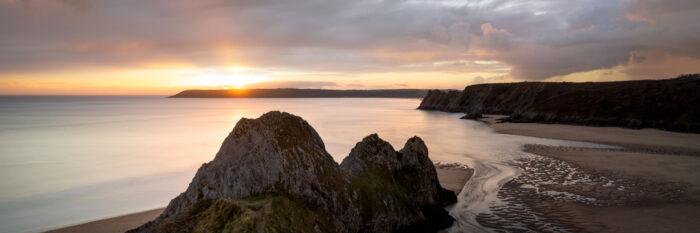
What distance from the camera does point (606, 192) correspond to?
1420 cm

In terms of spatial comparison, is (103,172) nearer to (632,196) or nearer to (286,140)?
(286,140)

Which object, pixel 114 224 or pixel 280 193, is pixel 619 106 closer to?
pixel 280 193

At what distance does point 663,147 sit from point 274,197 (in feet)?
101

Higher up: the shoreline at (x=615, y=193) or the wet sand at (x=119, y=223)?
the shoreline at (x=615, y=193)

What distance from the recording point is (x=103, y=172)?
22500 mm

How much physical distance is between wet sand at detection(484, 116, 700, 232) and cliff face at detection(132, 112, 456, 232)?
13.7 ft

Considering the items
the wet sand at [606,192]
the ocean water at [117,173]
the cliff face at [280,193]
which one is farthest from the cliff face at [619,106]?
the cliff face at [280,193]

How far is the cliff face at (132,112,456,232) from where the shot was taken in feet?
20.9

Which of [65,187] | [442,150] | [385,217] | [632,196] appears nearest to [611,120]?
[442,150]

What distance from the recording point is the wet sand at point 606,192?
10898 mm

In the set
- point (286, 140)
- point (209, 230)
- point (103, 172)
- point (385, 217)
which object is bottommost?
point (103, 172)

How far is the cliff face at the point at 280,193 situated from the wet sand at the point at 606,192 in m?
4.17

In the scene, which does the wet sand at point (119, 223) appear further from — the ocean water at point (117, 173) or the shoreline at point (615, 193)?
the ocean water at point (117, 173)

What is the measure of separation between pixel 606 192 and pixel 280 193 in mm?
13220
